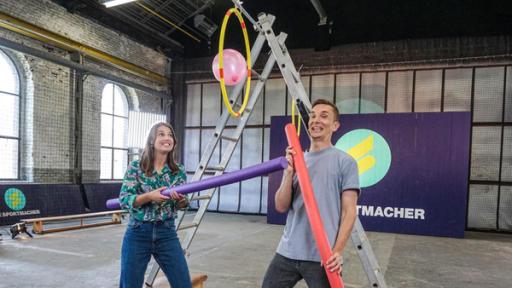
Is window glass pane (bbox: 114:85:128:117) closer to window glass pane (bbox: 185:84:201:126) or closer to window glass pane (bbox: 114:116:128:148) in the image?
window glass pane (bbox: 114:116:128:148)

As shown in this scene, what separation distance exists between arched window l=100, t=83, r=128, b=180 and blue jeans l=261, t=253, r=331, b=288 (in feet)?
28.2

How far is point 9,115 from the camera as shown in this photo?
287 inches

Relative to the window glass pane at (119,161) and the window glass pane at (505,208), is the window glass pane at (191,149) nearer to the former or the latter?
the window glass pane at (119,161)

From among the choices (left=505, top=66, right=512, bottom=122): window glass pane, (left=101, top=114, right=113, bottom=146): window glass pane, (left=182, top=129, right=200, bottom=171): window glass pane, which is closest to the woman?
(left=101, top=114, right=113, bottom=146): window glass pane

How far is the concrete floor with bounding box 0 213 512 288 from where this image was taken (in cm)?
389

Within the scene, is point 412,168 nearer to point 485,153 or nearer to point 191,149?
point 485,153

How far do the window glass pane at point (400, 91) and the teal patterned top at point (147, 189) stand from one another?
803cm

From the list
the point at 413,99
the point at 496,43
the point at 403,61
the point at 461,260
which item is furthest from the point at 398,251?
the point at 496,43

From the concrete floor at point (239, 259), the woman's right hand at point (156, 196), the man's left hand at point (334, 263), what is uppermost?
the woman's right hand at point (156, 196)

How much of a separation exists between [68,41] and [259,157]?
5.64 meters

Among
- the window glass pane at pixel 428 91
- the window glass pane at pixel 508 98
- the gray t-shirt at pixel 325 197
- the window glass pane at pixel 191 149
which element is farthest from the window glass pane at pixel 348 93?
the gray t-shirt at pixel 325 197

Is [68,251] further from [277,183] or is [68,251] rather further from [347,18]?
[347,18]

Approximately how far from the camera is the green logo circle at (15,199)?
258 inches

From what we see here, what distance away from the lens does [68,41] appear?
25.8 feet
